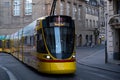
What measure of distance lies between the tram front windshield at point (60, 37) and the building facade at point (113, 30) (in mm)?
13921

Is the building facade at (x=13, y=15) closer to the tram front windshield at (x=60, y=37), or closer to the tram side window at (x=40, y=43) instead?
the tram side window at (x=40, y=43)

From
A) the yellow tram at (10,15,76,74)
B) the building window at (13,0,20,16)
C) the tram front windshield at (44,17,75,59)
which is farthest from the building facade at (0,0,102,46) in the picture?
the tram front windshield at (44,17,75,59)

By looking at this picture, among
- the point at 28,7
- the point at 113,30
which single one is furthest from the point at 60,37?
the point at 28,7

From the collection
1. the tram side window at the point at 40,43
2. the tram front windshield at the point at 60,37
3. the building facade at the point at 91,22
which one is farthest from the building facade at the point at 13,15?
the tram front windshield at the point at 60,37

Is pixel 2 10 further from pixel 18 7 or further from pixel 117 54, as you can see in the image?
pixel 117 54

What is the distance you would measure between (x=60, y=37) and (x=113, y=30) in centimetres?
1540

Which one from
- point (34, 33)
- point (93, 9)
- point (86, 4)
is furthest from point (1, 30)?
point (34, 33)

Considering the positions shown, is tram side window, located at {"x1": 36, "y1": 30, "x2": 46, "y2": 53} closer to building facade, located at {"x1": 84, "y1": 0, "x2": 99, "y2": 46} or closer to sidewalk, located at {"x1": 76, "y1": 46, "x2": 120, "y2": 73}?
sidewalk, located at {"x1": 76, "y1": 46, "x2": 120, "y2": 73}

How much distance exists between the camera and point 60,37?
18.2 metres

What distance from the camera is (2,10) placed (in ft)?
254

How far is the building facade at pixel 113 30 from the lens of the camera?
32.1 meters

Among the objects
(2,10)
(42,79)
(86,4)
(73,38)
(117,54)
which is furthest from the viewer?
(86,4)

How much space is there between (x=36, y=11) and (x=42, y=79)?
2180 inches

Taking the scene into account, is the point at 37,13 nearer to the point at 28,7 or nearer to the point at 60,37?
the point at 28,7
